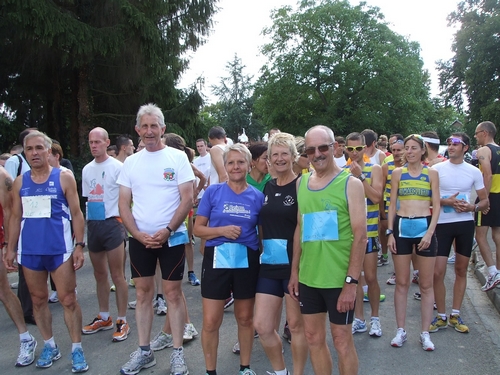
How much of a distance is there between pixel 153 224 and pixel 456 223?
3.21 metres

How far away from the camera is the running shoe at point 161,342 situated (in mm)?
4453

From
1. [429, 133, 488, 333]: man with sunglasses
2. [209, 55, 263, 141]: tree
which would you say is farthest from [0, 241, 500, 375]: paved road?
[209, 55, 263, 141]: tree

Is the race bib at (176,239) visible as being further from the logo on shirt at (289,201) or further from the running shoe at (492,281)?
the running shoe at (492,281)

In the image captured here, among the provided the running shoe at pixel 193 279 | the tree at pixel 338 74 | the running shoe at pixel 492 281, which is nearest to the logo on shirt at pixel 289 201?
the running shoe at pixel 193 279

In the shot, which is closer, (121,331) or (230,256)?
(230,256)

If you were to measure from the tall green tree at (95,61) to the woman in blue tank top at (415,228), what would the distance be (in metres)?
11.3

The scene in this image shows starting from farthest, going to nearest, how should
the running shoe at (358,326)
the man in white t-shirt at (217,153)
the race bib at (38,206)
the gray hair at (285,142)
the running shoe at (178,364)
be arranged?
1. the man in white t-shirt at (217,153)
2. the running shoe at (358,326)
3. the race bib at (38,206)
4. the running shoe at (178,364)
5. the gray hair at (285,142)

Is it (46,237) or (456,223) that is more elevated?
(46,237)

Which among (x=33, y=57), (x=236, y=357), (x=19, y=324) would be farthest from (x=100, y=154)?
(x=33, y=57)

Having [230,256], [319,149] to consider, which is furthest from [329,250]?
[230,256]

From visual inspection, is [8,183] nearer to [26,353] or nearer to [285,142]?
[26,353]

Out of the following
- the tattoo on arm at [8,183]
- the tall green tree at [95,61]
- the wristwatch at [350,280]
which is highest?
the tall green tree at [95,61]

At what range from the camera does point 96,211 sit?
16.5 ft

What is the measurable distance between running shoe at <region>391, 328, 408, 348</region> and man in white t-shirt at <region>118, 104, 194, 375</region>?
6.79 feet
